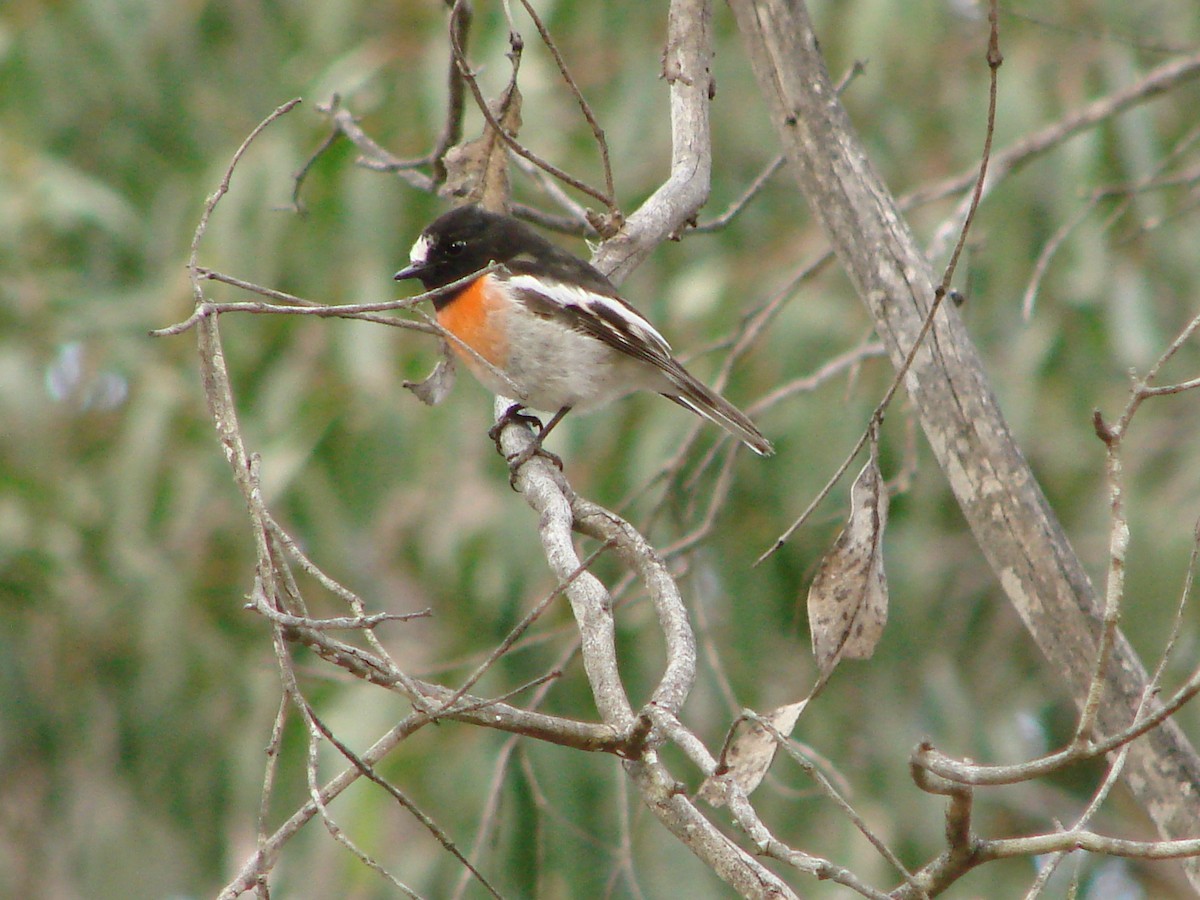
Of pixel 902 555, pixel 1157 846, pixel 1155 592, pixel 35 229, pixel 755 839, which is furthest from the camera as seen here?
pixel 35 229

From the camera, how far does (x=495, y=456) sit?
17.4 feet

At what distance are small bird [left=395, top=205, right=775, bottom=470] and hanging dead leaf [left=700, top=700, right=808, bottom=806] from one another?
6.41 feet

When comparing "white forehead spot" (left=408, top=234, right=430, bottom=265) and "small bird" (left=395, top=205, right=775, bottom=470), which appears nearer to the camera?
"small bird" (left=395, top=205, right=775, bottom=470)

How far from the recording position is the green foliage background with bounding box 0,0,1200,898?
470 centimetres

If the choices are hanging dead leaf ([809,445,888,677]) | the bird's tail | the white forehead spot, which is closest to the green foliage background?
the bird's tail

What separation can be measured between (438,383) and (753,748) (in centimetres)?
165

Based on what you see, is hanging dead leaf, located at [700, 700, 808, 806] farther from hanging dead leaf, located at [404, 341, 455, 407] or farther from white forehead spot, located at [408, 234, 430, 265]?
white forehead spot, located at [408, 234, 430, 265]

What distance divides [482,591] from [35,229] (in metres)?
2.64

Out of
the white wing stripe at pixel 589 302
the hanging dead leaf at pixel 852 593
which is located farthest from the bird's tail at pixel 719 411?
the hanging dead leaf at pixel 852 593

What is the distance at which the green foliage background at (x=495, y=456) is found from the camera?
4703mm

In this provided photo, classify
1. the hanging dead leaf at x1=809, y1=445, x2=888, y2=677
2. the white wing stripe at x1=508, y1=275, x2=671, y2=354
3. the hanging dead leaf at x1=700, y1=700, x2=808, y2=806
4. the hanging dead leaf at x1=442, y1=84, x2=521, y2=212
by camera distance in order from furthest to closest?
the white wing stripe at x1=508, y1=275, x2=671, y2=354 < the hanging dead leaf at x1=442, y1=84, x2=521, y2=212 < the hanging dead leaf at x1=809, y1=445, x2=888, y2=677 < the hanging dead leaf at x1=700, y1=700, x2=808, y2=806

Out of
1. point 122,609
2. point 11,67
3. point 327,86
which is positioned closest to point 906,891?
point 327,86

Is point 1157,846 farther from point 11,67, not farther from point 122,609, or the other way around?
point 11,67

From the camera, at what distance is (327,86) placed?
5.05 metres
